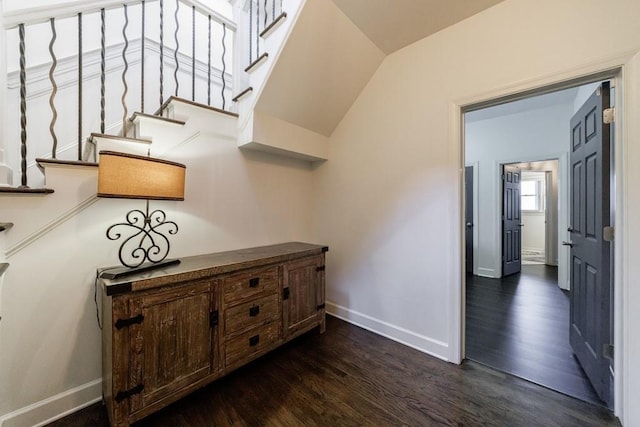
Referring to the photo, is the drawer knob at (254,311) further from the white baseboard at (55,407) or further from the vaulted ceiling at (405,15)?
the vaulted ceiling at (405,15)

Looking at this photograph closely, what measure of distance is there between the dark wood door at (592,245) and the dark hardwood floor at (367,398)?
363mm

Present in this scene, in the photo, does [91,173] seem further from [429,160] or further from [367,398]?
[429,160]

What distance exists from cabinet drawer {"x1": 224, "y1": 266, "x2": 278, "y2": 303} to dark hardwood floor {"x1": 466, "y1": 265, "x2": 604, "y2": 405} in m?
1.67

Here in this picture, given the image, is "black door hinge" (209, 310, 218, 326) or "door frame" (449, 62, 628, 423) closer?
"door frame" (449, 62, 628, 423)

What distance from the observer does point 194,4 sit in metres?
2.05

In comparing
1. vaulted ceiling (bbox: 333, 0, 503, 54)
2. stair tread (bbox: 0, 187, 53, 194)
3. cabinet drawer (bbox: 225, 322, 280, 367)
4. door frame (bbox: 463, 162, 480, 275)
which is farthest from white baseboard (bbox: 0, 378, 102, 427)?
door frame (bbox: 463, 162, 480, 275)

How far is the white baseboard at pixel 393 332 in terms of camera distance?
1.97m

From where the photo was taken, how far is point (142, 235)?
5.53 ft

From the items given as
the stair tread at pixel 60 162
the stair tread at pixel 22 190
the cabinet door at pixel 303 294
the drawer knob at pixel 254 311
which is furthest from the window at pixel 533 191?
the stair tread at pixel 22 190

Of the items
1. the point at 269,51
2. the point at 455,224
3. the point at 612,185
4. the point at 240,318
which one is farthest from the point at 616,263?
the point at 269,51

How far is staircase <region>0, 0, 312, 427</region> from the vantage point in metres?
1.32

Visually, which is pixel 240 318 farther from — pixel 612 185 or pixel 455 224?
pixel 612 185

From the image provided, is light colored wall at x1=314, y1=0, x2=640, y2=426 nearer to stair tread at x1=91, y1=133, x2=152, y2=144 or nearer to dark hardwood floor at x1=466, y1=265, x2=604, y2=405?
dark hardwood floor at x1=466, y1=265, x2=604, y2=405

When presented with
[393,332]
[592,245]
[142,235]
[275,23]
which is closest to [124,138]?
[142,235]
